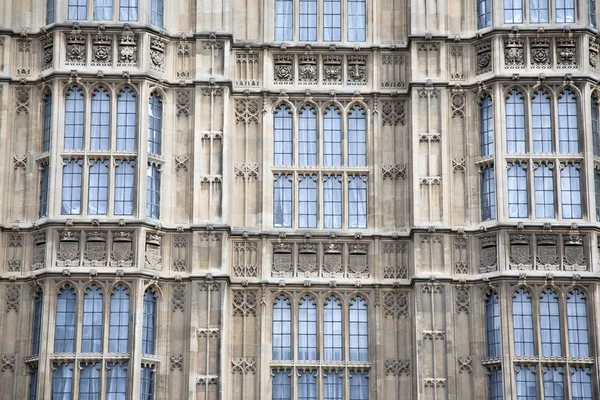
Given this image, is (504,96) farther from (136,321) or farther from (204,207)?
(136,321)

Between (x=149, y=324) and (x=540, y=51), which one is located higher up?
(x=540, y=51)

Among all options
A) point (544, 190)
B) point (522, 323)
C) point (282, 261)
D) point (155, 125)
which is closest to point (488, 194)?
point (544, 190)

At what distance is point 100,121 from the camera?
37.6m

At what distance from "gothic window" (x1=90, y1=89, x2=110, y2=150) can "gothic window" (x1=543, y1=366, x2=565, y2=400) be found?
13536 mm

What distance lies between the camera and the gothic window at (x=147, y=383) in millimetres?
35909

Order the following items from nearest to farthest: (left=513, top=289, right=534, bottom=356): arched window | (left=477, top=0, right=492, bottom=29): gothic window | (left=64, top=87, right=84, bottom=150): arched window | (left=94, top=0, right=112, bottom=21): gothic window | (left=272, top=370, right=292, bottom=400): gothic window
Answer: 1. (left=513, top=289, right=534, bottom=356): arched window
2. (left=272, top=370, right=292, bottom=400): gothic window
3. (left=64, top=87, right=84, bottom=150): arched window
4. (left=94, top=0, right=112, bottom=21): gothic window
5. (left=477, top=0, right=492, bottom=29): gothic window

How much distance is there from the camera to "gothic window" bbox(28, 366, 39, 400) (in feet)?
118

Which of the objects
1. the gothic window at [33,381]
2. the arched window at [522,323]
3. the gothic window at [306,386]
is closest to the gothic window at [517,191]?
the arched window at [522,323]

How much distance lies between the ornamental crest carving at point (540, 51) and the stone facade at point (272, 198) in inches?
2.5

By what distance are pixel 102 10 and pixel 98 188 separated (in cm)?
518

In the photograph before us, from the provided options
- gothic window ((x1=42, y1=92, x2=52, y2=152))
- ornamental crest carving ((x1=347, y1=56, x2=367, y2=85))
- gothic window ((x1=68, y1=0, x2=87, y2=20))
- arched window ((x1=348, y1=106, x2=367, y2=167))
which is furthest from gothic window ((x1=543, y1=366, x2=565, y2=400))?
gothic window ((x1=68, y1=0, x2=87, y2=20))

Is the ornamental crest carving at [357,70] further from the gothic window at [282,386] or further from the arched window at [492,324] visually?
the gothic window at [282,386]

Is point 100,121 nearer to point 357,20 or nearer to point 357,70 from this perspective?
point 357,70

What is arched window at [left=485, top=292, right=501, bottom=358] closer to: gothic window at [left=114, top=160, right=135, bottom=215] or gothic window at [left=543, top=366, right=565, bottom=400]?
gothic window at [left=543, top=366, right=565, bottom=400]
